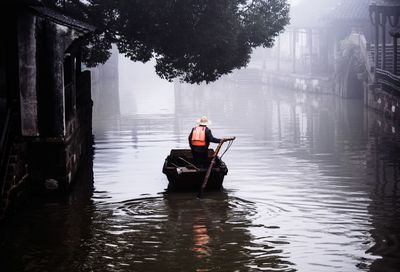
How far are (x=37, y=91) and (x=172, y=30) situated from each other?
32.9 ft

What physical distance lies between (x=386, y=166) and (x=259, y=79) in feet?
188

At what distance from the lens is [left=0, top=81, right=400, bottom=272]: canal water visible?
43.3ft

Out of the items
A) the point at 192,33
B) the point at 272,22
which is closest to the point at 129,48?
the point at 192,33

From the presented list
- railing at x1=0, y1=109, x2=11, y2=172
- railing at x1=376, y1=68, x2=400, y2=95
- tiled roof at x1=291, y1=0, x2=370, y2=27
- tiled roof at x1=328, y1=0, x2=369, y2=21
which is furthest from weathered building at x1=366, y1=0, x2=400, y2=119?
railing at x1=0, y1=109, x2=11, y2=172

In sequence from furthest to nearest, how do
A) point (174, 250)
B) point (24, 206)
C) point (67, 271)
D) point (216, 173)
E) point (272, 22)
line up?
point (272, 22)
point (216, 173)
point (24, 206)
point (174, 250)
point (67, 271)

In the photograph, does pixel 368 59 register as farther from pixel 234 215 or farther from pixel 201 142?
pixel 234 215

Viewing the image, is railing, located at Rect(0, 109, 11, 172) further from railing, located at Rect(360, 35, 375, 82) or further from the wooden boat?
railing, located at Rect(360, 35, 375, 82)

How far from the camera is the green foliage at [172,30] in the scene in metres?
26.8

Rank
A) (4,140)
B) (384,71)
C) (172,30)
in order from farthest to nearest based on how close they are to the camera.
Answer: (384,71) < (172,30) < (4,140)

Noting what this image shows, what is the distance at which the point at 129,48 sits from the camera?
93.9 feet

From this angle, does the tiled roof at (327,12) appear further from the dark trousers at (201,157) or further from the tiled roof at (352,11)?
the dark trousers at (201,157)

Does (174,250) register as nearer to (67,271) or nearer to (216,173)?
(67,271)

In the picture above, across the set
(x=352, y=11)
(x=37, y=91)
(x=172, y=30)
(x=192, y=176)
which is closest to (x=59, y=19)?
(x=37, y=91)

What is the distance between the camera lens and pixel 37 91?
18.1 metres
